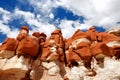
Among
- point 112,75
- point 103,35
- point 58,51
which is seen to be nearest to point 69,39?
point 58,51

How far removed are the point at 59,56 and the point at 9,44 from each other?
5.84 metres

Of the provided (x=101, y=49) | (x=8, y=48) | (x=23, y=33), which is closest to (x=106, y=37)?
(x=101, y=49)

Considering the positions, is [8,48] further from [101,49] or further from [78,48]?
[101,49]

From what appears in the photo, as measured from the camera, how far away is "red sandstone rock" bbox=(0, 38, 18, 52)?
3359cm

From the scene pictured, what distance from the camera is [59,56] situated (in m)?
33.7

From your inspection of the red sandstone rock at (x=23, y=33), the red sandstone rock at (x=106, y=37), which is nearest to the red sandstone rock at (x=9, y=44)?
the red sandstone rock at (x=23, y=33)

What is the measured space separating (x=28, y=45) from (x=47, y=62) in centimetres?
286

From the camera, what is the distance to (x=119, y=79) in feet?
89.0

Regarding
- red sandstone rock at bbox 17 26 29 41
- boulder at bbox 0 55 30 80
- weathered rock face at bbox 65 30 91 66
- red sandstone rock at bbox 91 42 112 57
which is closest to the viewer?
red sandstone rock at bbox 91 42 112 57

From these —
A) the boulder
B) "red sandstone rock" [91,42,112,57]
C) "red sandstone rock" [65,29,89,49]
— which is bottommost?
the boulder

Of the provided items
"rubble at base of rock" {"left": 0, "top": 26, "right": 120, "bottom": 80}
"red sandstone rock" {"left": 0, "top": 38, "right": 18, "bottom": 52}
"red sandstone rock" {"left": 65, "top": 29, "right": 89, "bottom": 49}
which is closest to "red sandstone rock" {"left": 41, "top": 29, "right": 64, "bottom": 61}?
"rubble at base of rock" {"left": 0, "top": 26, "right": 120, "bottom": 80}

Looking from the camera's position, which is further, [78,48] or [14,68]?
[78,48]

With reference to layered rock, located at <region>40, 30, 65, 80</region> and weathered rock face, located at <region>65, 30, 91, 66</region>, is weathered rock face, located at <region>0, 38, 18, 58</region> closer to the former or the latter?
layered rock, located at <region>40, 30, 65, 80</region>

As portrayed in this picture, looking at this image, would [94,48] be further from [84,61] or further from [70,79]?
[70,79]
